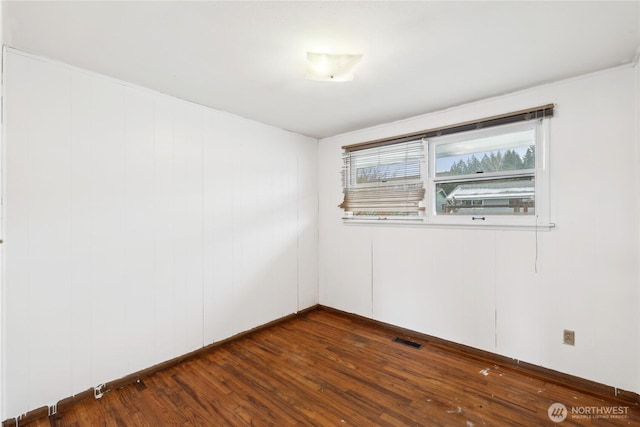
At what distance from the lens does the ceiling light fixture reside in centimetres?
183

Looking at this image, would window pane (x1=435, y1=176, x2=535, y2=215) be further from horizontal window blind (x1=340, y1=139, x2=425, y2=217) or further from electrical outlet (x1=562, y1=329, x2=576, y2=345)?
electrical outlet (x1=562, y1=329, x2=576, y2=345)

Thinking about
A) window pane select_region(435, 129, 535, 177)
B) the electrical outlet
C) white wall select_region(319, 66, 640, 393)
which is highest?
window pane select_region(435, 129, 535, 177)

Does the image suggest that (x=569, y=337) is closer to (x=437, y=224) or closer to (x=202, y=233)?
(x=437, y=224)

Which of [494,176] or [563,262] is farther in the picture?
[494,176]

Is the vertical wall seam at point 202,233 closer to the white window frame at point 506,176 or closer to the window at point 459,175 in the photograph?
the window at point 459,175

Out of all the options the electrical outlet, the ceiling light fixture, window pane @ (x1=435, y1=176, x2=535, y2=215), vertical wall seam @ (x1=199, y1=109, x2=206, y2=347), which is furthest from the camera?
vertical wall seam @ (x1=199, y1=109, x2=206, y2=347)

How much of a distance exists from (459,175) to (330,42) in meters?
1.84

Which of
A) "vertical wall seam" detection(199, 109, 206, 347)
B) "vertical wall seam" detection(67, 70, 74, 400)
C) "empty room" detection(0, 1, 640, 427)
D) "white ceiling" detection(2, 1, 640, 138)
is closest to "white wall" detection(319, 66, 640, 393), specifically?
"empty room" detection(0, 1, 640, 427)

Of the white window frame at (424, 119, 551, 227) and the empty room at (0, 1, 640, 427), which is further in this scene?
the white window frame at (424, 119, 551, 227)

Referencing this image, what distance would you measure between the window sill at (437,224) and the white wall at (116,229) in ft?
3.66

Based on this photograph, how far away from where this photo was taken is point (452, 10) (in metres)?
1.47

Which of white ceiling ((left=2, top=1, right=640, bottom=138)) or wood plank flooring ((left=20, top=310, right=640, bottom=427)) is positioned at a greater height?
white ceiling ((left=2, top=1, right=640, bottom=138))

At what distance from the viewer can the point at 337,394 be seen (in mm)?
2119

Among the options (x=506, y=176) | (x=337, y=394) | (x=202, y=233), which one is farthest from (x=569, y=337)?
(x=202, y=233)
